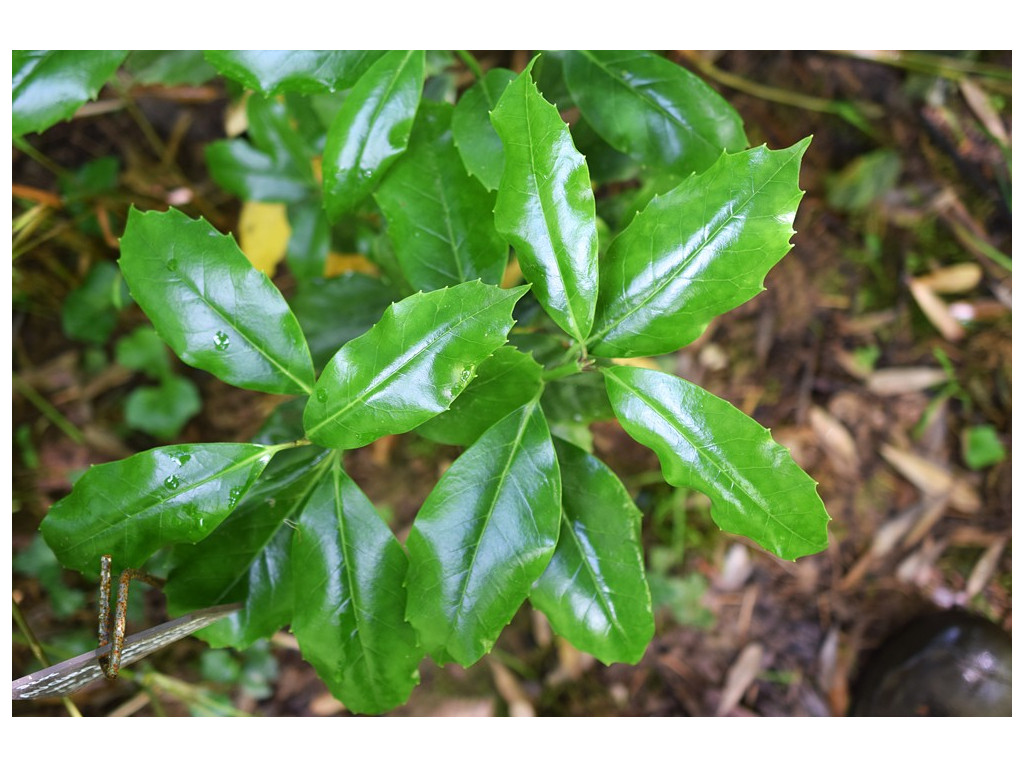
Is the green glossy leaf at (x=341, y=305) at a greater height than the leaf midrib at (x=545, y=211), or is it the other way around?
the leaf midrib at (x=545, y=211)

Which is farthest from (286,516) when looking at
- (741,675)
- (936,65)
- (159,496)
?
(936,65)

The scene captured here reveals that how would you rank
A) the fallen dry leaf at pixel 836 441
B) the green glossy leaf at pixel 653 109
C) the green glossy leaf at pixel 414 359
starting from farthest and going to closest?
1. the fallen dry leaf at pixel 836 441
2. the green glossy leaf at pixel 653 109
3. the green glossy leaf at pixel 414 359

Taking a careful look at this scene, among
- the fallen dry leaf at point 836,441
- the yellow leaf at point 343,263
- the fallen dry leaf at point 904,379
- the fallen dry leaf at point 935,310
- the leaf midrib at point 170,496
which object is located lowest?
the fallen dry leaf at point 836,441

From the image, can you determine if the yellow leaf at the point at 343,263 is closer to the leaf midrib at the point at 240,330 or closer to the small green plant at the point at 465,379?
the small green plant at the point at 465,379

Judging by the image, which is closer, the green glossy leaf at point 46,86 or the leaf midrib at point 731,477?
the leaf midrib at point 731,477

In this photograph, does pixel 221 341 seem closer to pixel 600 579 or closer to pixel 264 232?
pixel 600 579

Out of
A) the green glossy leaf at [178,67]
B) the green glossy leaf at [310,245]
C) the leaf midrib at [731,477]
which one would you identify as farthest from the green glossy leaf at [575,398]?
the green glossy leaf at [178,67]

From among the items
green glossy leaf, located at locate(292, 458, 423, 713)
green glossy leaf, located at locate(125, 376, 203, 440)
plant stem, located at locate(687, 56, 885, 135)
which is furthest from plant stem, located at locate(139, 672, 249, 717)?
plant stem, located at locate(687, 56, 885, 135)
